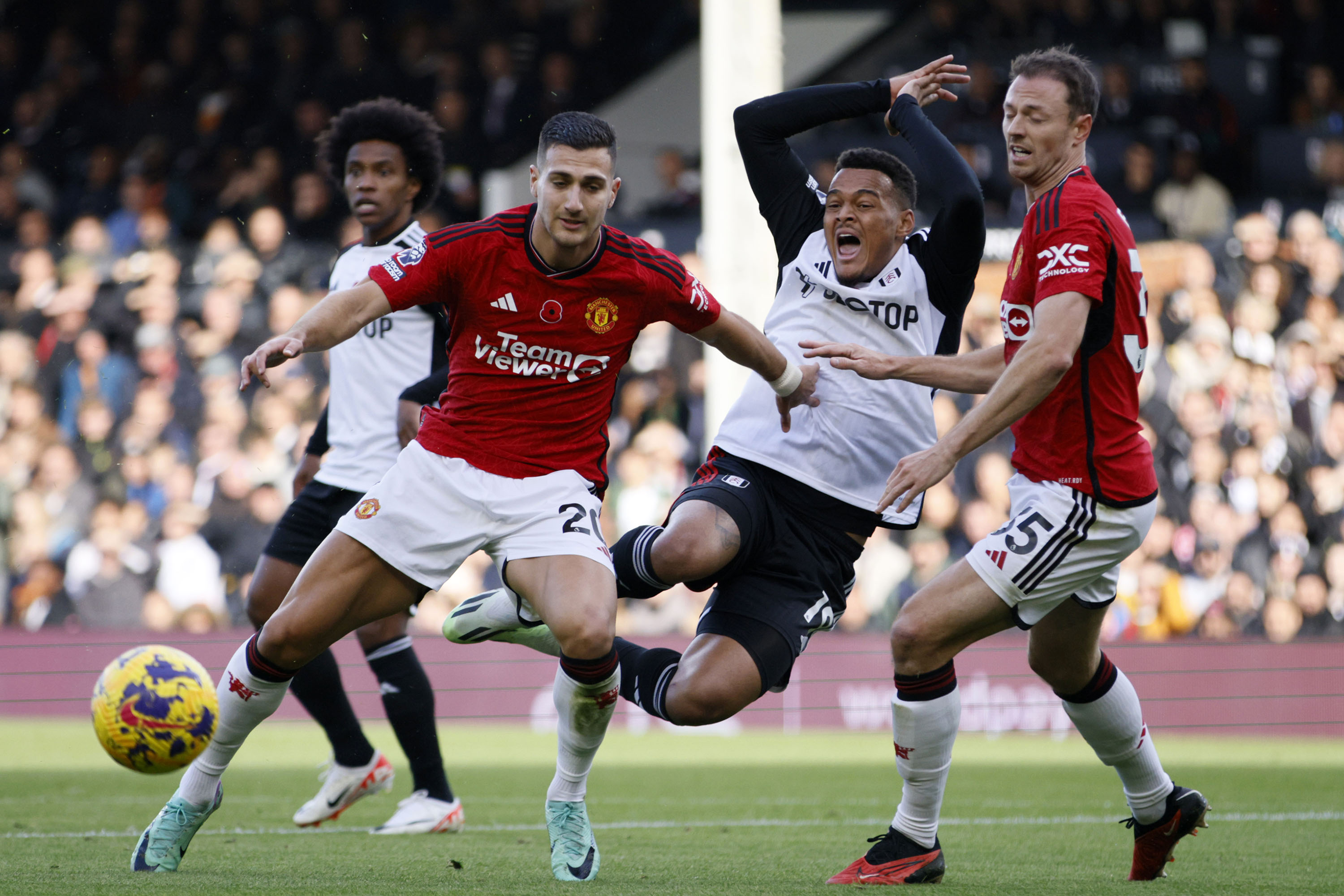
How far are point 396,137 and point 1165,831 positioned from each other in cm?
429

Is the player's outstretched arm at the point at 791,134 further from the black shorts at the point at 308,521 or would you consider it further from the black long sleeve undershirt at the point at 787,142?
the black shorts at the point at 308,521

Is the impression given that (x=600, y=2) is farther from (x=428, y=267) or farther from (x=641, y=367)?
(x=428, y=267)

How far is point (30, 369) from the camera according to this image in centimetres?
1466

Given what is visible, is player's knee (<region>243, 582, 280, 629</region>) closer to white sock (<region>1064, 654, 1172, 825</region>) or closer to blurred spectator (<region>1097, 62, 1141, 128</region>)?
white sock (<region>1064, 654, 1172, 825</region>)

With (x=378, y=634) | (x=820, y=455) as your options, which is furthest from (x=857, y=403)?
(x=378, y=634)

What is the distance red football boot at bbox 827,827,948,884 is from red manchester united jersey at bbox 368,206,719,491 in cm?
154

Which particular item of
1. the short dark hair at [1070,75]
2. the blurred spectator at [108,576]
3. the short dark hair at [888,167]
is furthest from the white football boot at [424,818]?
the blurred spectator at [108,576]

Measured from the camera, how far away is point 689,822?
282 inches

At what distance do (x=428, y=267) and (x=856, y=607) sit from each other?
902 centimetres

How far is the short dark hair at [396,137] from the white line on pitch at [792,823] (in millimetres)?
2733

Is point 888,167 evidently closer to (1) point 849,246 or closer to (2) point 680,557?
(1) point 849,246

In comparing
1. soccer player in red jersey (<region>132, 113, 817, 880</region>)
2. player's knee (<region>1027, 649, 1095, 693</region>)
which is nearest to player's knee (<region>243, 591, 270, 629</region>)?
soccer player in red jersey (<region>132, 113, 817, 880</region>)

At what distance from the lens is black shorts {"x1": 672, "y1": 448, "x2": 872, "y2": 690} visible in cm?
572

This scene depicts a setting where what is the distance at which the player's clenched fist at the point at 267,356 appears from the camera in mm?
4648
